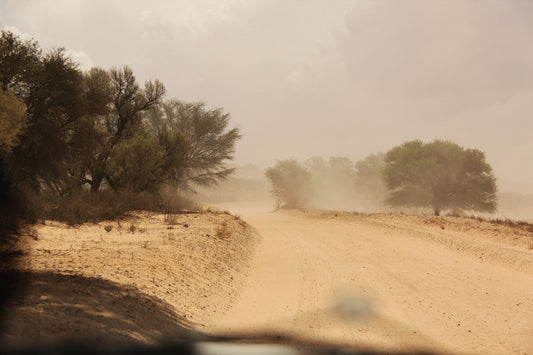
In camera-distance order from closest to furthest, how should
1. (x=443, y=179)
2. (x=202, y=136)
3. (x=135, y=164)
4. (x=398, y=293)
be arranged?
(x=398, y=293) → (x=135, y=164) → (x=202, y=136) → (x=443, y=179)

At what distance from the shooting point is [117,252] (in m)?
7.77

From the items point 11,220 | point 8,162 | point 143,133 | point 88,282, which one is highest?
point 143,133

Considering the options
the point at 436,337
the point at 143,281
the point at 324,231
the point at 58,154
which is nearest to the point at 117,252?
the point at 143,281

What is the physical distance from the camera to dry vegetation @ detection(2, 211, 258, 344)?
4.08 metres

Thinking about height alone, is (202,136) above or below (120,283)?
above

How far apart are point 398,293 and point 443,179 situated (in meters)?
37.4

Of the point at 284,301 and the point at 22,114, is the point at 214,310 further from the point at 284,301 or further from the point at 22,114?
the point at 22,114

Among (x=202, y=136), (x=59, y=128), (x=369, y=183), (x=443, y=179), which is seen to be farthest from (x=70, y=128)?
(x=369, y=183)

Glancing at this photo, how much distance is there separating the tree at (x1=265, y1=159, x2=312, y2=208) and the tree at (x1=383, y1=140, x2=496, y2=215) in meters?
11.8

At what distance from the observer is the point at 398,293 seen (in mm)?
7164

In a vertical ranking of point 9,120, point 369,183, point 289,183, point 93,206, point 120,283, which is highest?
point 369,183

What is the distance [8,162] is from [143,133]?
13576 millimetres

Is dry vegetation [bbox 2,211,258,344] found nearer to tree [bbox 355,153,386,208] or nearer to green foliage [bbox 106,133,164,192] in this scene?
green foliage [bbox 106,133,164,192]

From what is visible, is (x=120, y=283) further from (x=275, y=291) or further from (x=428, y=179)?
(x=428, y=179)
